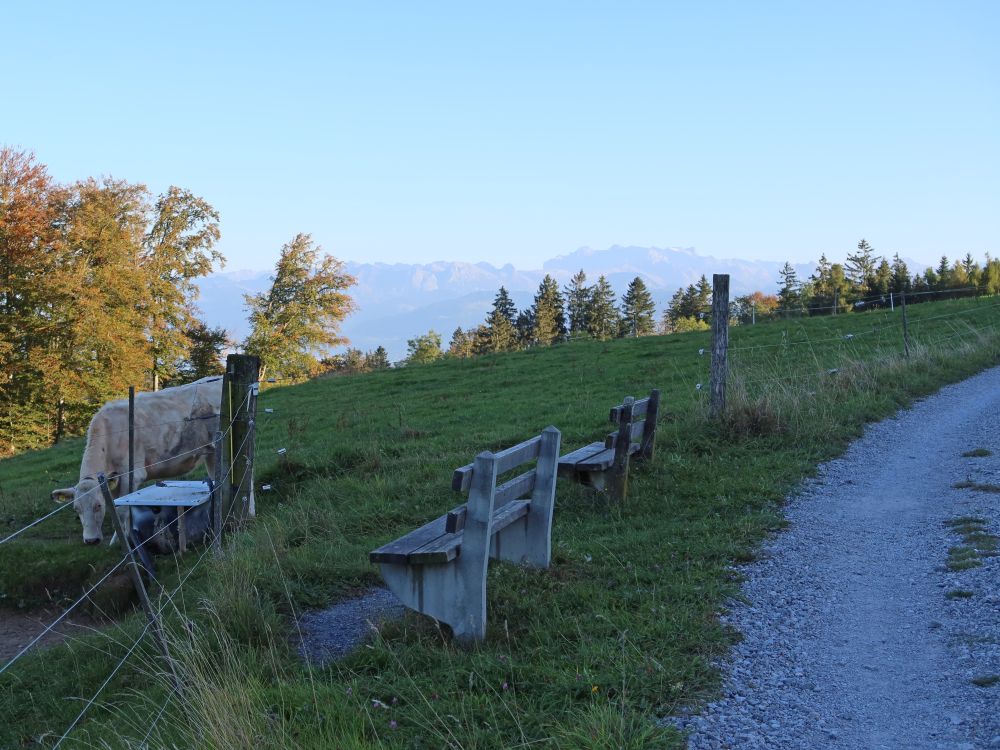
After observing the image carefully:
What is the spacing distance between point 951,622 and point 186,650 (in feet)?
15.9

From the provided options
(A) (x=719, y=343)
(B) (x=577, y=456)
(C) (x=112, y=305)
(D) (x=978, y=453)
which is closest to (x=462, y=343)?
(C) (x=112, y=305)

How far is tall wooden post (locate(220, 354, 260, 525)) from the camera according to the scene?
8.04 meters

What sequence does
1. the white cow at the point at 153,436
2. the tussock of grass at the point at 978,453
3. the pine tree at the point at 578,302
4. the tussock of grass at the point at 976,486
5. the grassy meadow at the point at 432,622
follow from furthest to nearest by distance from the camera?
the pine tree at the point at 578,302 → the white cow at the point at 153,436 → the tussock of grass at the point at 978,453 → the tussock of grass at the point at 976,486 → the grassy meadow at the point at 432,622

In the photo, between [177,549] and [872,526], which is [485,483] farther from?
[177,549]

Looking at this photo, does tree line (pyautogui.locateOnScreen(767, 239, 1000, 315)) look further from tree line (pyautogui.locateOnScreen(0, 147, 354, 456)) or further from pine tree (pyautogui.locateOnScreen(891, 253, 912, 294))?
tree line (pyautogui.locateOnScreen(0, 147, 354, 456))

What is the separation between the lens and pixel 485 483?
492cm

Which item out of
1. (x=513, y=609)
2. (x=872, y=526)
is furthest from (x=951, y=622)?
(x=513, y=609)

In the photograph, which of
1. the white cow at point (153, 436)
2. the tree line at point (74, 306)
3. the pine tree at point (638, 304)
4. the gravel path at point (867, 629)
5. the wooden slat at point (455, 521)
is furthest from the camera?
the pine tree at point (638, 304)

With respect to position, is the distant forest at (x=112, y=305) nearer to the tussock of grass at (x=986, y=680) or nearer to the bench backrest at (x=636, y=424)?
the bench backrest at (x=636, y=424)

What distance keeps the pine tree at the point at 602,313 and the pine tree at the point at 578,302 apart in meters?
0.85

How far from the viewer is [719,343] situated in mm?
11242

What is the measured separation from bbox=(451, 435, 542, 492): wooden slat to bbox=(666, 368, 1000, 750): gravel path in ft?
5.68

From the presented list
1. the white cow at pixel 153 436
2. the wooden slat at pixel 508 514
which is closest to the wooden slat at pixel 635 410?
the wooden slat at pixel 508 514

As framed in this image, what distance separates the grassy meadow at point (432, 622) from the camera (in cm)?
416
